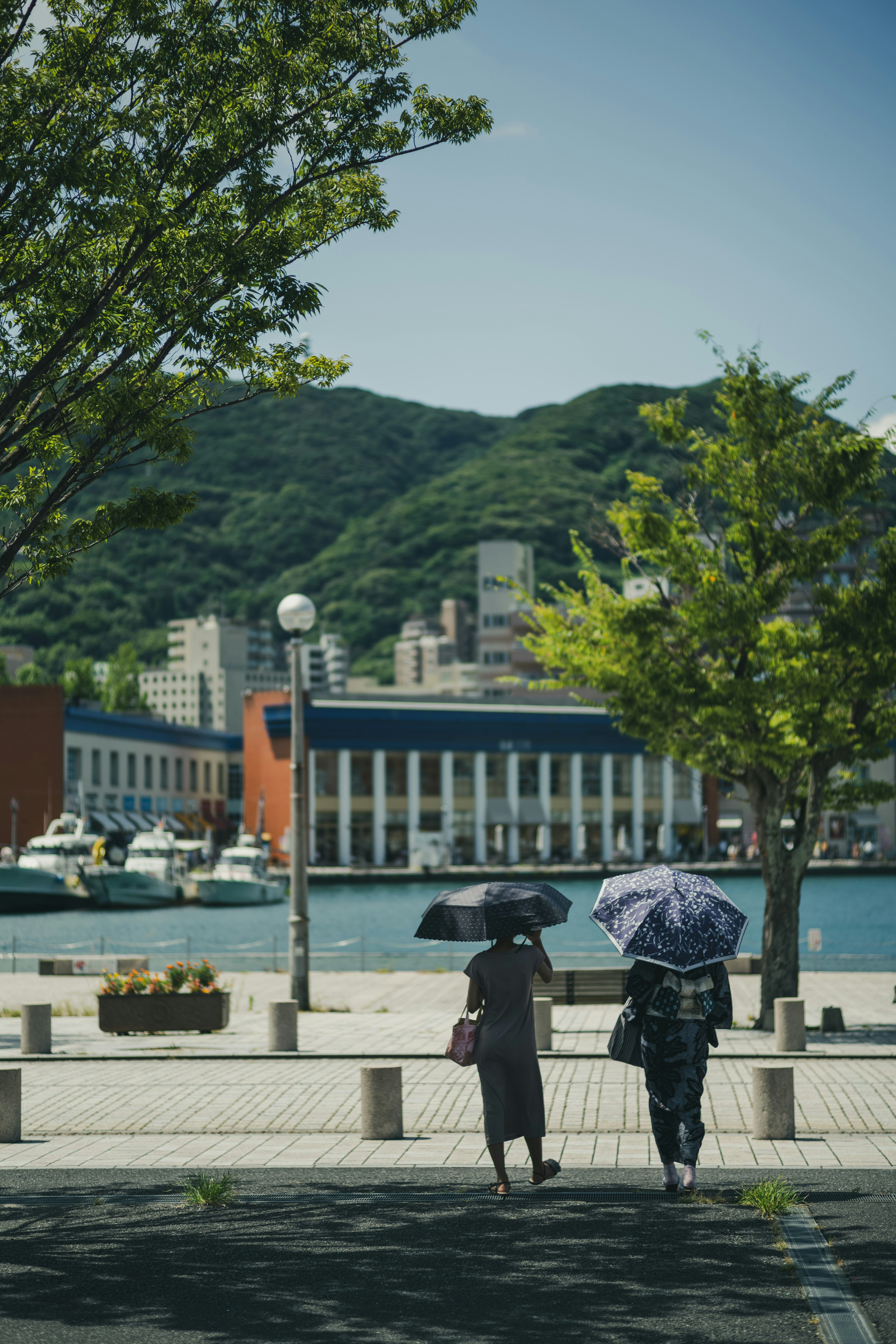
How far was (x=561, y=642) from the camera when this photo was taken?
856 inches

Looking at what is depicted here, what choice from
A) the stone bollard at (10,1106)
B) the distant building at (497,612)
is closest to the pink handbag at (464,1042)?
the stone bollard at (10,1106)

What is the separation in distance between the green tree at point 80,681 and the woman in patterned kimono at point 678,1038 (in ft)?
477

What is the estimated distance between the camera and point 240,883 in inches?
3497

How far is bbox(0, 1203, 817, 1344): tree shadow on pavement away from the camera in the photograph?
661 cm

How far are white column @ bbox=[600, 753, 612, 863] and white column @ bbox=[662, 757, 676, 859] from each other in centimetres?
528

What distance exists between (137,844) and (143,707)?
3675 inches

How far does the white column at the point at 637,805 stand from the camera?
445 feet

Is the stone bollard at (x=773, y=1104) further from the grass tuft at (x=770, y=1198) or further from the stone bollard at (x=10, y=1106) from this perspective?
the stone bollard at (x=10, y=1106)

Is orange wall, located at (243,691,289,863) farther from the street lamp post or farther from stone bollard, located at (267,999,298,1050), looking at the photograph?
stone bollard, located at (267,999,298,1050)

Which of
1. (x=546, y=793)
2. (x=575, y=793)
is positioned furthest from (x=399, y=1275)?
(x=575, y=793)

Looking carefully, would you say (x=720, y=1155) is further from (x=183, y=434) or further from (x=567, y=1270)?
(x=183, y=434)

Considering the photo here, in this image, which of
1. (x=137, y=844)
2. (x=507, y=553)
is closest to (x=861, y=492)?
(x=137, y=844)

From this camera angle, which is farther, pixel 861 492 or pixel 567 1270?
pixel 861 492

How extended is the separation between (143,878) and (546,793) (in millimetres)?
57224
